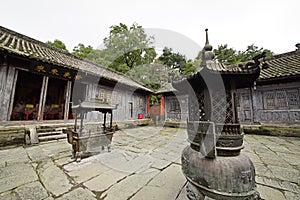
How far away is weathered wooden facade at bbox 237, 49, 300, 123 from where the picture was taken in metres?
7.31

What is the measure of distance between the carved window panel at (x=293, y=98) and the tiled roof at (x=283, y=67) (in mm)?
1247

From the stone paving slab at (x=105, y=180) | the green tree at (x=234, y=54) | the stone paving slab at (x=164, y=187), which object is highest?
the green tree at (x=234, y=54)

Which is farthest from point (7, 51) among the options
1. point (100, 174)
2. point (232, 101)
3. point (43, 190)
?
point (232, 101)

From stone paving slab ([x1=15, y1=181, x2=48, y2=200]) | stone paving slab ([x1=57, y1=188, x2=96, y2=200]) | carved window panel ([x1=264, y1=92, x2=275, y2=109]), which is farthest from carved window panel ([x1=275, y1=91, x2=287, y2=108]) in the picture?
stone paving slab ([x1=15, y1=181, x2=48, y2=200])

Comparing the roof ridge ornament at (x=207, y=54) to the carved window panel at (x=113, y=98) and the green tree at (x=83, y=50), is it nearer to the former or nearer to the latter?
the carved window panel at (x=113, y=98)

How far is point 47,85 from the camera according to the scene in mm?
8070

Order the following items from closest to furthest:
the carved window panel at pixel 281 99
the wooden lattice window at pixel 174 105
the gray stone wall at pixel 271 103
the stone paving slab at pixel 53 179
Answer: the stone paving slab at pixel 53 179, the gray stone wall at pixel 271 103, the carved window panel at pixel 281 99, the wooden lattice window at pixel 174 105

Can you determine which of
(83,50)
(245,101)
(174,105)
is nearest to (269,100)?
(245,101)

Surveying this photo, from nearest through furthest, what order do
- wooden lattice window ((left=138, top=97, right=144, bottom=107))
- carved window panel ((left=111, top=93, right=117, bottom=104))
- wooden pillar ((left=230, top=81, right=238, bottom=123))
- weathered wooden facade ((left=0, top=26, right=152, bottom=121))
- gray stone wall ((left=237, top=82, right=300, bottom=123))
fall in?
wooden pillar ((left=230, top=81, right=238, bottom=123)) → weathered wooden facade ((left=0, top=26, right=152, bottom=121)) → gray stone wall ((left=237, top=82, right=300, bottom=123)) → carved window panel ((left=111, top=93, right=117, bottom=104)) → wooden lattice window ((left=138, top=97, right=144, bottom=107))

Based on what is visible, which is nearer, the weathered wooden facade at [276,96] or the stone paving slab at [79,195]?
the stone paving slab at [79,195]

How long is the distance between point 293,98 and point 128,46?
20.5 metres

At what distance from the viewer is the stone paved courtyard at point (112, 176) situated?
205 cm

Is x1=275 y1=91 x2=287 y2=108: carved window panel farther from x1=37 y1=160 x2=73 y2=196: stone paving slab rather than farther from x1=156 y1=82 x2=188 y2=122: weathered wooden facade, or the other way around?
x1=37 y1=160 x2=73 y2=196: stone paving slab

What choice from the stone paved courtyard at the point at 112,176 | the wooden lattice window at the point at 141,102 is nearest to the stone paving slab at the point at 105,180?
the stone paved courtyard at the point at 112,176
